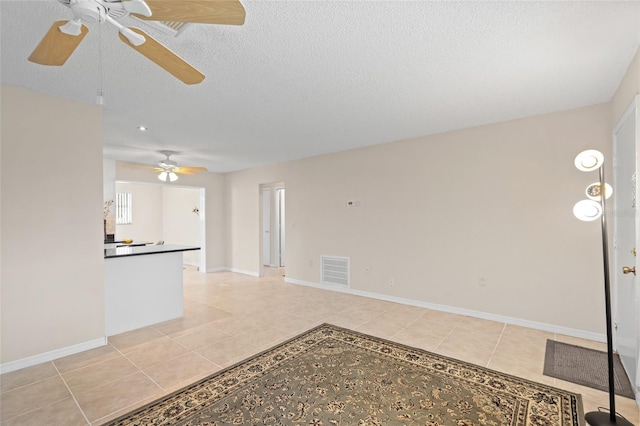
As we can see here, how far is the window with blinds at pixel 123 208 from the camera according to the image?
8773 mm

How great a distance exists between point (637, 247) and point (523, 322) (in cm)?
187

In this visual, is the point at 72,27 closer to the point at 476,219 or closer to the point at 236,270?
the point at 476,219

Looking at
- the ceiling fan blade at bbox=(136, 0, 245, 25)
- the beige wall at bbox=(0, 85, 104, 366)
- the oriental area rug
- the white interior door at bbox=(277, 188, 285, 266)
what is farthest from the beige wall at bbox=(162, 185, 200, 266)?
the ceiling fan blade at bbox=(136, 0, 245, 25)

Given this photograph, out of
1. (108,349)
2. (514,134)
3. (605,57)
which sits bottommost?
(108,349)

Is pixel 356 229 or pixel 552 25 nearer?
pixel 552 25

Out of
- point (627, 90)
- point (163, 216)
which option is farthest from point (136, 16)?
point (163, 216)

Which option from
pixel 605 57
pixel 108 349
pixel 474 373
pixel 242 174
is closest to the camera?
pixel 605 57

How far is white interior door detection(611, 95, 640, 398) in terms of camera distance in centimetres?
233

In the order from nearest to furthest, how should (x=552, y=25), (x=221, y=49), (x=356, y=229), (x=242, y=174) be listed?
(x=552, y=25), (x=221, y=49), (x=356, y=229), (x=242, y=174)

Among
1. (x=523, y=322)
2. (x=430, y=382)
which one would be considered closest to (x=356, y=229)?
(x=523, y=322)

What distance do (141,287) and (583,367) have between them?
4855mm

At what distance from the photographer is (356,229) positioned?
5266 millimetres

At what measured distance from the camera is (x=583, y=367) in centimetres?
266

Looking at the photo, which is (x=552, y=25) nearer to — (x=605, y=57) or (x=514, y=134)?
(x=605, y=57)
